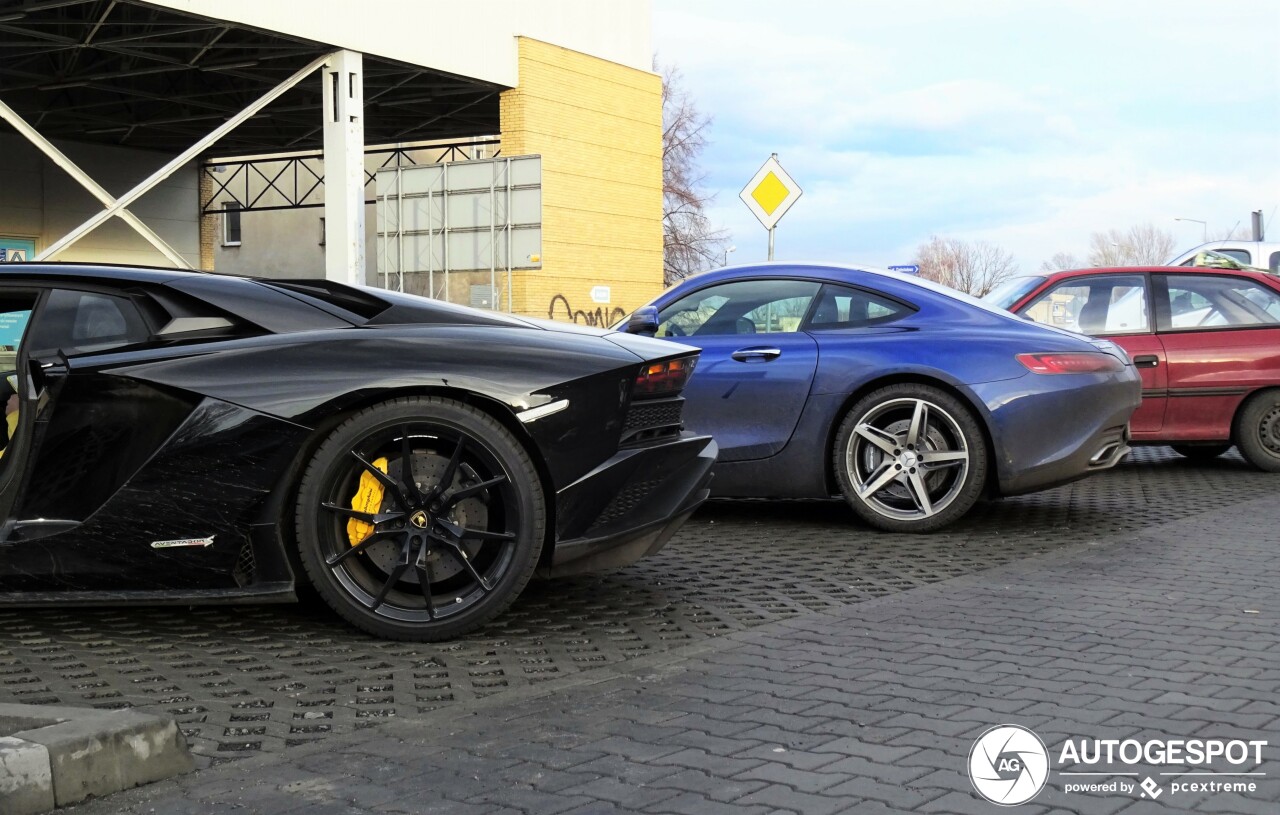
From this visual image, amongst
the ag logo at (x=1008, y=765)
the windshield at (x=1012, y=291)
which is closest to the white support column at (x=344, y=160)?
the windshield at (x=1012, y=291)

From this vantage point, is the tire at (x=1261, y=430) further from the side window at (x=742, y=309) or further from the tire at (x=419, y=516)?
the tire at (x=419, y=516)

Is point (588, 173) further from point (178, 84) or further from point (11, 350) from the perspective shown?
point (11, 350)

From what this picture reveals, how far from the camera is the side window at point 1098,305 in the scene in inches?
409

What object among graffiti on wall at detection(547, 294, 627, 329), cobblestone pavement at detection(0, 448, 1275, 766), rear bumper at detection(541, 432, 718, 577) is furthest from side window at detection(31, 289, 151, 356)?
graffiti on wall at detection(547, 294, 627, 329)

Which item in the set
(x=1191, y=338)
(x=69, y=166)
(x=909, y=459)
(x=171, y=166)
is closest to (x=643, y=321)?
(x=909, y=459)

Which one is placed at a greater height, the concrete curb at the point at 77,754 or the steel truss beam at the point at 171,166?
the steel truss beam at the point at 171,166

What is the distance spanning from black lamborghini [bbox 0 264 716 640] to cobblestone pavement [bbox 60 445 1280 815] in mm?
679

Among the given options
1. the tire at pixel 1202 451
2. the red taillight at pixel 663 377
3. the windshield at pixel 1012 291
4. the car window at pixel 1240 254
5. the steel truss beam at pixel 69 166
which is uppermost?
the steel truss beam at pixel 69 166

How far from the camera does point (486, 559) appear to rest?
15.8ft

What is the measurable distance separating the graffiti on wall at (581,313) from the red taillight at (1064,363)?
20100 millimetres

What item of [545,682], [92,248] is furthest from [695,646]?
[92,248]

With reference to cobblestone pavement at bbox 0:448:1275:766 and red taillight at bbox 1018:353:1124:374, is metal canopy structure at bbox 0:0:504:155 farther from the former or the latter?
cobblestone pavement at bbox 0:448:1275:766

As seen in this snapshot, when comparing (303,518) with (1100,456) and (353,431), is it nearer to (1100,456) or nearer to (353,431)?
(353,431)

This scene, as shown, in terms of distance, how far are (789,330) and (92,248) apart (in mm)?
32120
